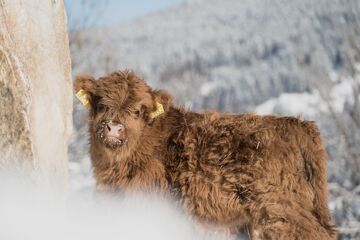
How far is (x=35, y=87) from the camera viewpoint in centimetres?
614

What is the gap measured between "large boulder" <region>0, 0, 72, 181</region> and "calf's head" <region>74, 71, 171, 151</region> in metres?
0.34

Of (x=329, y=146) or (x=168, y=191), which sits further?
(x=329, y=146)

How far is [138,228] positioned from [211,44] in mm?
34143

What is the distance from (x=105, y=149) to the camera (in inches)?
237

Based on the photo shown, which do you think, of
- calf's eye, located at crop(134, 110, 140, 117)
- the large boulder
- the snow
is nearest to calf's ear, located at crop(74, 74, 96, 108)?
the large boulder

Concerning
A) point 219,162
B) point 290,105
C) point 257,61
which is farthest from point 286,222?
point 257,61

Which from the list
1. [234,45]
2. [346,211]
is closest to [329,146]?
[346,211]

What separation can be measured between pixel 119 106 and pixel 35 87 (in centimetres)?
77

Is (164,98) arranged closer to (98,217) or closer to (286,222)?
(98,217)

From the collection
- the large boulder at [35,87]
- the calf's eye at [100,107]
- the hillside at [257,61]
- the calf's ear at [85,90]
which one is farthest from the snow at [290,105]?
the calf's eye at [100,107]

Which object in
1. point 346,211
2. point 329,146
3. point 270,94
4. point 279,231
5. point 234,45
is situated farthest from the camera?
point 234,45

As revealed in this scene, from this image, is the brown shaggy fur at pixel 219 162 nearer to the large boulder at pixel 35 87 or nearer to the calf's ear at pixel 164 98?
the calf's ear at pixel 164 98

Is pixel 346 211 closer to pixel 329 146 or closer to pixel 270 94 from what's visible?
pixel 329 146

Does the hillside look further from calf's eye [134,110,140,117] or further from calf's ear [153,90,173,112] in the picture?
calf's eye [134,110,140,117]
